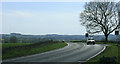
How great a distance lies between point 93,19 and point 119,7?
26.6ft

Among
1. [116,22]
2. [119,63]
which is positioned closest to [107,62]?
[119,63]

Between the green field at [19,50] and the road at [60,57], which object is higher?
the green field at [19,50]

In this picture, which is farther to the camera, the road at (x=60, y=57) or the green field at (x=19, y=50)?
the green field at (x=19, y=50)

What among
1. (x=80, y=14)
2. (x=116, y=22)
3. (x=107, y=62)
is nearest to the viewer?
(x=107, y=62)

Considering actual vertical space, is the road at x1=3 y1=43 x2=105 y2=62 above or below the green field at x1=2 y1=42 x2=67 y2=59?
below

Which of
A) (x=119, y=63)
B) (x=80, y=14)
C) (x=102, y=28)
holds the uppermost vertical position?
(x=80, y=14)

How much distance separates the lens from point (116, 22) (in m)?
58.5

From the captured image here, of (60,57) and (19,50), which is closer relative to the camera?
(60,57)

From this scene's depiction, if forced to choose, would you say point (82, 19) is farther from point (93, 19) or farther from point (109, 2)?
point (109, 2)

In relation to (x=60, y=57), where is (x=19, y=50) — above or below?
above

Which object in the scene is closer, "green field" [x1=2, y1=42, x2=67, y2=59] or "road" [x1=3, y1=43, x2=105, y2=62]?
"road" [x1=3, y1=43, x2=105, y2=62]

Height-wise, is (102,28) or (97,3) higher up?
(97,3)

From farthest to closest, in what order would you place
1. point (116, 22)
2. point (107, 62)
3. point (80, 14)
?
1. point (80, 14)
2. point (116, 22)
3. point (107, 62)

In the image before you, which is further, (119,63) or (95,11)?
(95,11)
